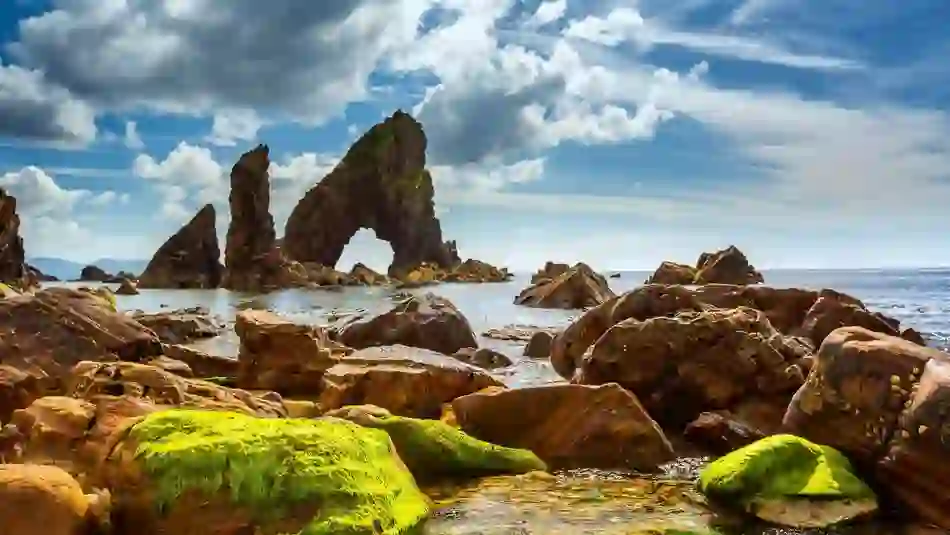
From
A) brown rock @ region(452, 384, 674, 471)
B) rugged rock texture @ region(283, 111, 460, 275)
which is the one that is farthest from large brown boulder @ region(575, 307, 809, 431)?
rugged rock texture @ region(283, 111, 460, 275)

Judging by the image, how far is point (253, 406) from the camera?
1134cm

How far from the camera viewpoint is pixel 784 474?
381 inches

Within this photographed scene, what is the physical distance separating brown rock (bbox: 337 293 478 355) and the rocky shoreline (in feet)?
15.8

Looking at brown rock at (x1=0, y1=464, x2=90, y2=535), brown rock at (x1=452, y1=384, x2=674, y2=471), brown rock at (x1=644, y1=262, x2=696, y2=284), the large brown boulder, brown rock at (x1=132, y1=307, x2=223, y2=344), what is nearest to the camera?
brown rock at (x1=0, y1=464, x2=90, y2=535)

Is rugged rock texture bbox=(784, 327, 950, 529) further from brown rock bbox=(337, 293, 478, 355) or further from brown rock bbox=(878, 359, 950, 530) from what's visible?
brown rock bbox=(337, 293, 478, 355)

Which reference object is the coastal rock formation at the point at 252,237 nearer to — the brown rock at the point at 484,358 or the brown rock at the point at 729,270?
the brown rock at the point at 729,270

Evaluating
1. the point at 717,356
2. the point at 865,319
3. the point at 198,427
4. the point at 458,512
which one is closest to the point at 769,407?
the point at 717,356

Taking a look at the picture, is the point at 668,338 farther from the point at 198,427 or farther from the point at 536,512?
the point at 198,427

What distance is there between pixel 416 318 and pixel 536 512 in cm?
1540

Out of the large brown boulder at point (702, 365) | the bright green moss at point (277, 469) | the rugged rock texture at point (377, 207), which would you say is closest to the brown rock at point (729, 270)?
the large brown boulder at point (702, 365)

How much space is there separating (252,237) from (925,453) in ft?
348

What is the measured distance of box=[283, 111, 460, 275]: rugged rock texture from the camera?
140 metres

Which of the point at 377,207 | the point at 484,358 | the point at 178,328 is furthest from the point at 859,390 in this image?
the point at 377,207

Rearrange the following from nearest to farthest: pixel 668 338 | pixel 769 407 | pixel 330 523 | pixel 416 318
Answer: pixel 330 523 → pixel 769 407 → pixel 668 338 → pixel 416 318
